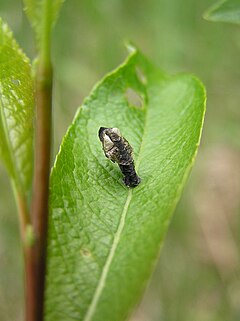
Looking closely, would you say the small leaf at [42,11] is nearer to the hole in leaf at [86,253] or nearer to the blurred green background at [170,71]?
the hole in leaf at [86,253]

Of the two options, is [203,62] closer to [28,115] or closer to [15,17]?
[15,17]

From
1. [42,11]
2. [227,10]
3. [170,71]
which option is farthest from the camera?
[170,71]

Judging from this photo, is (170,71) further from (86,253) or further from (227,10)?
(86,253)

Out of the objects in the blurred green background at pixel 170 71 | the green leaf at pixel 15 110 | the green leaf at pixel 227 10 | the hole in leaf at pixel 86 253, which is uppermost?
the green leaf at pixel 15 110

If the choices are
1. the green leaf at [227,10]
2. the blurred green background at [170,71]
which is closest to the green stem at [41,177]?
the green leaf at [227,10]

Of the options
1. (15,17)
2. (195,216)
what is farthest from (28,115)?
(195,216)

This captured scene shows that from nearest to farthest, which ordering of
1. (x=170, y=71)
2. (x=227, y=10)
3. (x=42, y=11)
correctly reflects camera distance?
(x=42, y=11)
(x=227, y=10)
(x=170, y=71)

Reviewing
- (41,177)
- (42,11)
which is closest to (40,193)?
(41,177)
